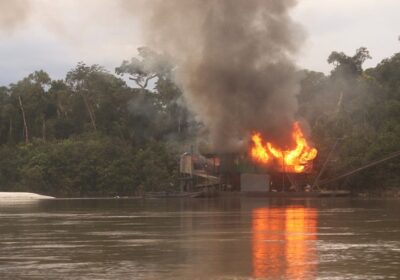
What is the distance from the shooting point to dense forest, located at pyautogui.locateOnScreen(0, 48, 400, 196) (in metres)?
85.2

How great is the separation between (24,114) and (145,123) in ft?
68.0

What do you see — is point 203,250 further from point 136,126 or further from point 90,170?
point 136,126

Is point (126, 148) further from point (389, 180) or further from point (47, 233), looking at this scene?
point (47, 233)

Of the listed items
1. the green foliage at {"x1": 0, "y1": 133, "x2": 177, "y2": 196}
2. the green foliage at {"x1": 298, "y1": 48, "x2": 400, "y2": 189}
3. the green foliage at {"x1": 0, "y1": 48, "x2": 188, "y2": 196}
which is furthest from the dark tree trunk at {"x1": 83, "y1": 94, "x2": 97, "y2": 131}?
the green foliage at {"x1": 298, "y1": 48, "x2": 400, "y2": 189}

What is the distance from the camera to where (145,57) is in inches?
4719

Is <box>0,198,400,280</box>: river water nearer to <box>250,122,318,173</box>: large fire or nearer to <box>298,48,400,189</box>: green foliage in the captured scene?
<box>250,122,318,173</box>: large fire

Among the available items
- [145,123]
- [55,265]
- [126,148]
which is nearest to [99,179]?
[126,148]

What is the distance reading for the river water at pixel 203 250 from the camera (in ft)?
57.3

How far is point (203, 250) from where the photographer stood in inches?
873

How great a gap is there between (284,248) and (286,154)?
54.5m

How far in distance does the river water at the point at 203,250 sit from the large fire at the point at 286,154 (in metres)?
41.3

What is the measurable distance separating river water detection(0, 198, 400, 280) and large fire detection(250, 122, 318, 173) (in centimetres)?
4131

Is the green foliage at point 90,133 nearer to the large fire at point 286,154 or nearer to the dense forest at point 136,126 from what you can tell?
the dense forest at point 136,126

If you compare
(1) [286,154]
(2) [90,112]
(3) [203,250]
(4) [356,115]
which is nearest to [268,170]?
(1) [286,154]
